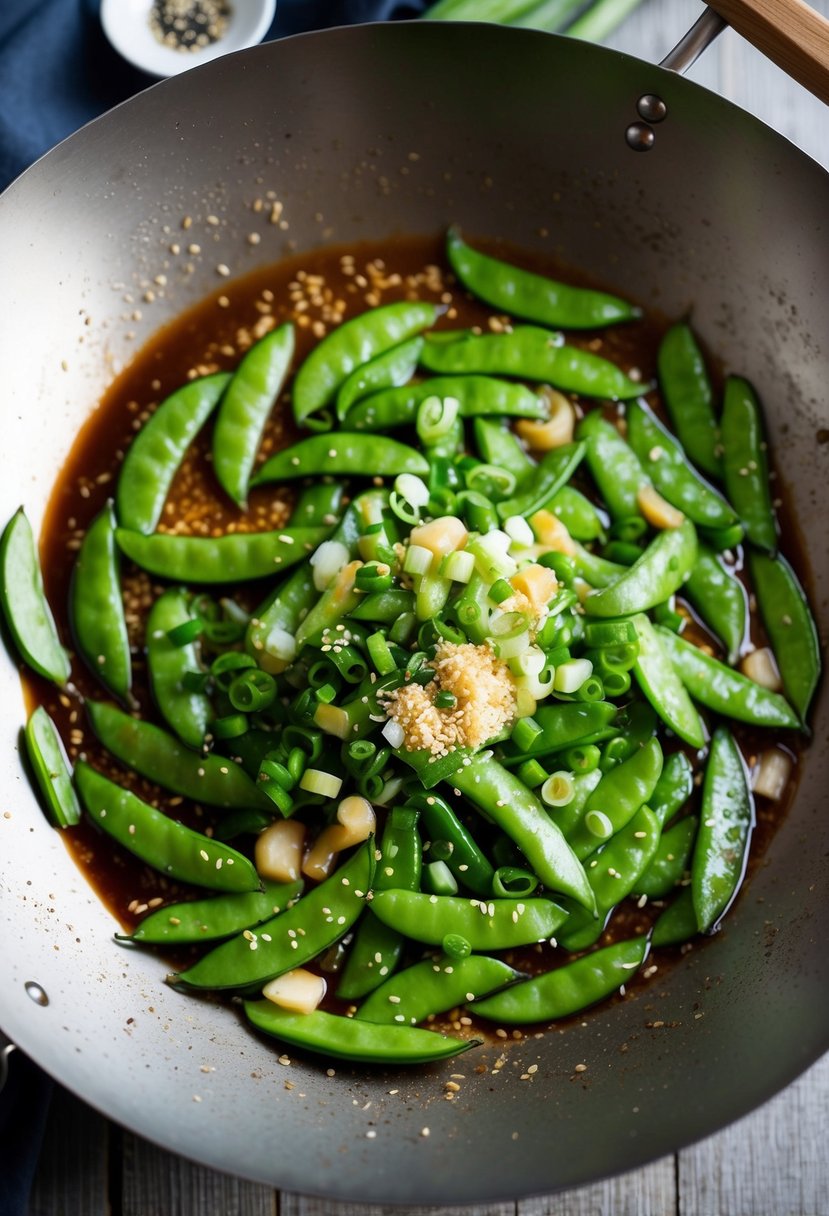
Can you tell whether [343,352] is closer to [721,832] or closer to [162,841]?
[162,841]

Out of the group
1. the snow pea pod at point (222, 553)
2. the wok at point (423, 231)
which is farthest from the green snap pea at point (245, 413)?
the wok at point (423, 231)

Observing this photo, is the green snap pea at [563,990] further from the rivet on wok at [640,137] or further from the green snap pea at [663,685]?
the rivet on wok at [640,137]

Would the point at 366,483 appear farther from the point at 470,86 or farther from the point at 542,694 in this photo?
the point at 470,86

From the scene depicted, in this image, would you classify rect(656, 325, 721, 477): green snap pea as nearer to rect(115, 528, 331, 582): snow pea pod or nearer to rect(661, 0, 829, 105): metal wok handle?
rect(661, 0, 829, 105): metal wok handle

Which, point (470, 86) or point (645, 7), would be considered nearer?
point (470, 86)

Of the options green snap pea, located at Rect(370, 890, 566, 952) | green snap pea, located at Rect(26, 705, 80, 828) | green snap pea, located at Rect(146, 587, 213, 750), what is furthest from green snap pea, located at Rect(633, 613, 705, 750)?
green snap pea, located at Rect(26, 705, 80, 828)

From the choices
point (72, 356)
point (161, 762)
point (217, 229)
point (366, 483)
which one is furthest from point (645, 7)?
point (161, 762)

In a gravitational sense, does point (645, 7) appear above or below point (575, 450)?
above
